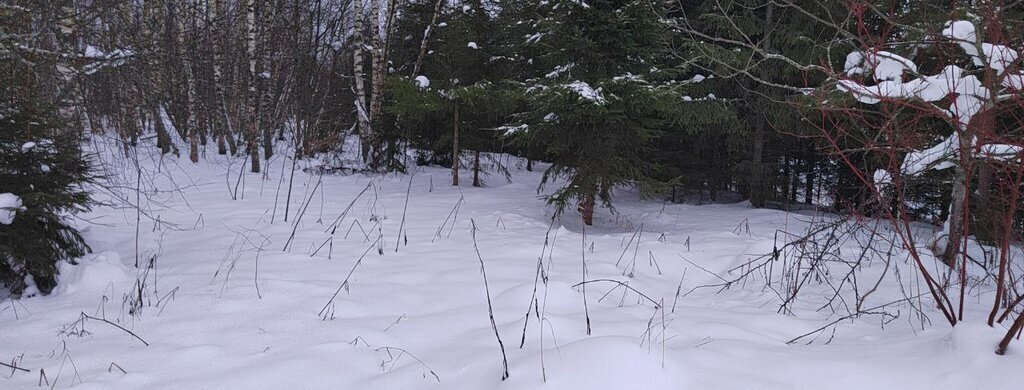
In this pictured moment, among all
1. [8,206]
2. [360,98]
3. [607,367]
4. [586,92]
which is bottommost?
[607,367]

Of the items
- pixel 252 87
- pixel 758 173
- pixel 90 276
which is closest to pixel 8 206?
pixel 90 276

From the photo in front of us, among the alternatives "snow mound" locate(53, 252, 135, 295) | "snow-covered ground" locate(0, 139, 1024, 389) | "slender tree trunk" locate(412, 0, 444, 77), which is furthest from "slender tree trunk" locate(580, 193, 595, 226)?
"slender tree trunk" locate(412, 0, 444, 77)

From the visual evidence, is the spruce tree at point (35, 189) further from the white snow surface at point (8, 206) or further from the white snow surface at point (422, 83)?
the white snow surface at point (422, 83)

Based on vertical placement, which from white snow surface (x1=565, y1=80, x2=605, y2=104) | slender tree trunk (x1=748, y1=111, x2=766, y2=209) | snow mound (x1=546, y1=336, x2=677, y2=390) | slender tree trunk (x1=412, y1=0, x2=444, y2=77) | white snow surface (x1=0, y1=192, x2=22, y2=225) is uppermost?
slender tree trunk (x1=412, y1=0, x2=444, y2=77)

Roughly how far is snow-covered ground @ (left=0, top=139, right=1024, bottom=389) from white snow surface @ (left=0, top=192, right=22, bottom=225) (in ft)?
1.77

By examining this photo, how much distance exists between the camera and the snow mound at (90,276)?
359 centimetres

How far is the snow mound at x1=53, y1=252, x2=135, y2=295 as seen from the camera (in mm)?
3588

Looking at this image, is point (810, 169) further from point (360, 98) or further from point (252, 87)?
point (252, 87)

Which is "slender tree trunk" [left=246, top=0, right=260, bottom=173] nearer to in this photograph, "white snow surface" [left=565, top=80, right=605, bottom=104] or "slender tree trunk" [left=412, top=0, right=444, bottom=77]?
"slender tree trunk" [left=412, top=0, right=444, bottom=77]

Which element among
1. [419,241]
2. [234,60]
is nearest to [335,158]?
[234,60]

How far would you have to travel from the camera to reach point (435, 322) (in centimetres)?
309

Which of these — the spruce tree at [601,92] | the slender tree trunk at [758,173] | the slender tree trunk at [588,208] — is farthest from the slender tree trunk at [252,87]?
the slender tree trunk at [758,173]

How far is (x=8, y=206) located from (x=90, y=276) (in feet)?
2.13

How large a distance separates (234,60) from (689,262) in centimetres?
1532
